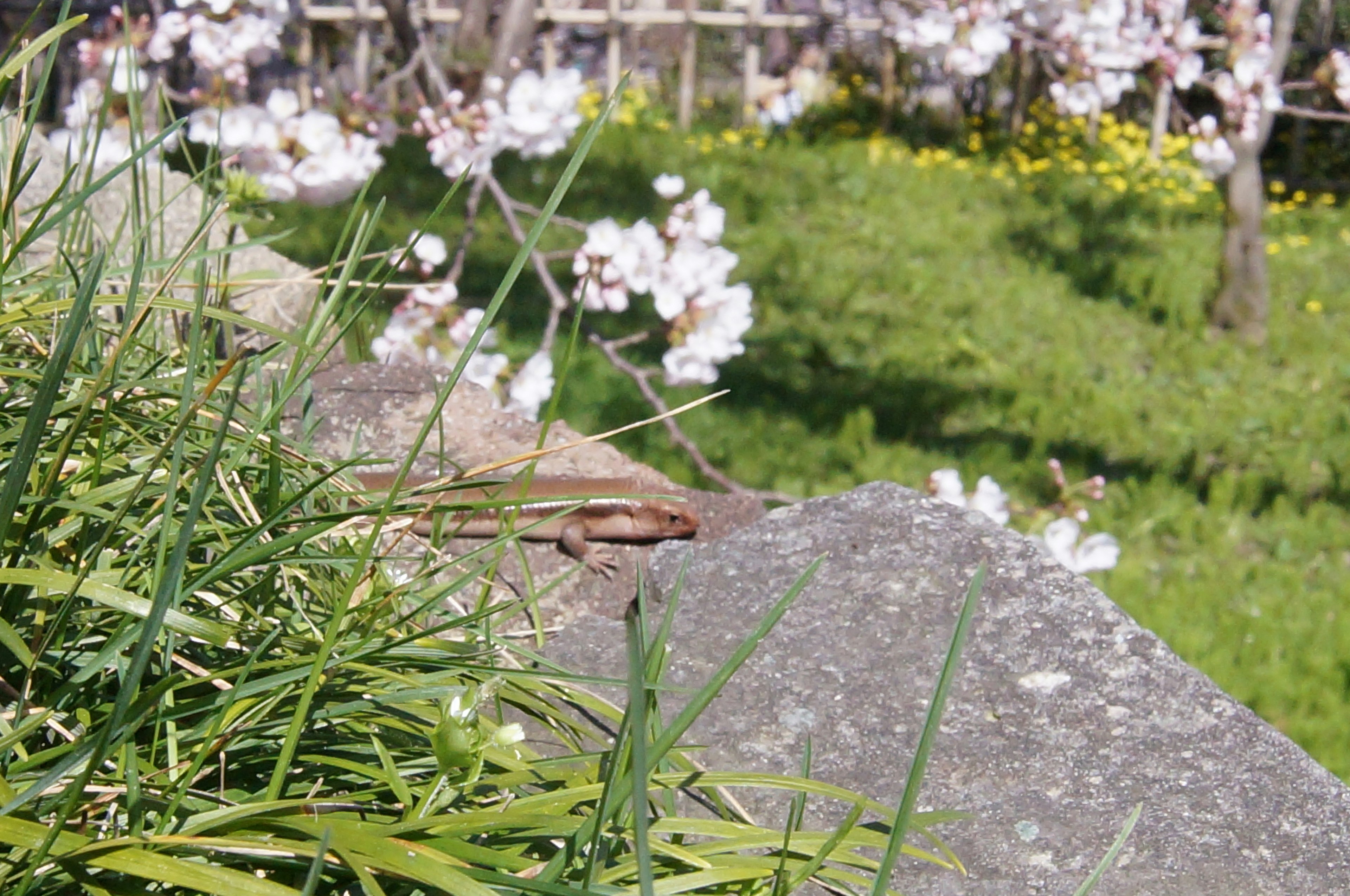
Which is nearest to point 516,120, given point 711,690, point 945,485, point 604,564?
point 945,485

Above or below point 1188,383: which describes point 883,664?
above

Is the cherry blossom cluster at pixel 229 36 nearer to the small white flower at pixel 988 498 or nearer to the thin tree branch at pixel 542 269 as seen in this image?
the thin tree branch at pixel 542 269

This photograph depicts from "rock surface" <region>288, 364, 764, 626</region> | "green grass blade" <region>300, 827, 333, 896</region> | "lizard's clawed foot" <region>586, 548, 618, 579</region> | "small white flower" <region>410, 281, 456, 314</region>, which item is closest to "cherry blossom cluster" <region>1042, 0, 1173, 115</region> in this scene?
"small white flower" <region>410, 281, 456, 314</region>

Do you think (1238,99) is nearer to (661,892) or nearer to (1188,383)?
(1188,383)

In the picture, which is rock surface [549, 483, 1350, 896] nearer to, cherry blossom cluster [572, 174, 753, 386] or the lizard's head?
the lizard's head

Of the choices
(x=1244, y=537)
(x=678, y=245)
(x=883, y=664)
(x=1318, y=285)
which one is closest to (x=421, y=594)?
(x=883, y=664)

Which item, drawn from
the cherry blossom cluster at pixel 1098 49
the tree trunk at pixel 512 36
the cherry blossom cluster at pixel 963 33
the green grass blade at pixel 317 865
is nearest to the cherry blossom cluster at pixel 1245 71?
the cherry blossom cluster at pixel 1098 49
